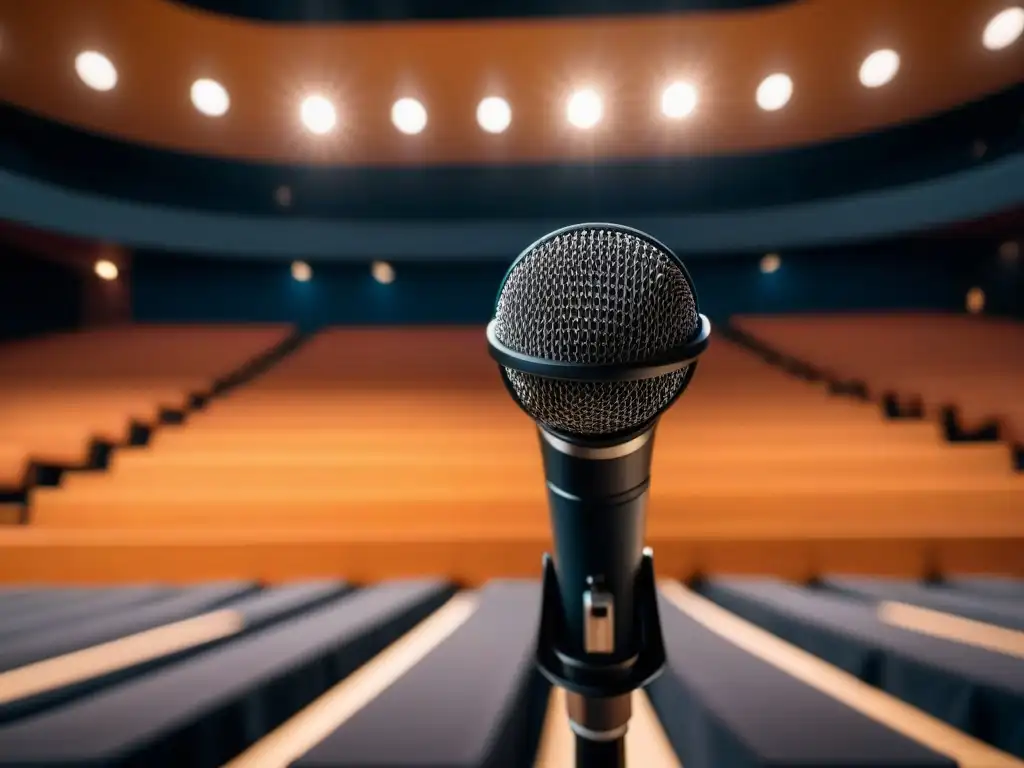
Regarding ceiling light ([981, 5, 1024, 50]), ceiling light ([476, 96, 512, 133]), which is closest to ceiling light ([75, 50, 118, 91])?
ceiling light ([476, 96, 512, 133])

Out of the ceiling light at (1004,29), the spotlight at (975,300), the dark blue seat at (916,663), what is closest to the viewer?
the dark blue seat at (916,663)

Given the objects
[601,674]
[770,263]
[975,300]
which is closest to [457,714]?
[601,674]

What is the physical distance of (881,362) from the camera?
1.77m

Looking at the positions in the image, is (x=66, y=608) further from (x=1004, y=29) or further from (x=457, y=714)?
(x=1004, y=29)

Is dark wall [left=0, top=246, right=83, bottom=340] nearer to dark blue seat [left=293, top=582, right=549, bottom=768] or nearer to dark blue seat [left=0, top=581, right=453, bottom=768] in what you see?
dark blue seat [left=0, top=581, right=453, bottom=768]

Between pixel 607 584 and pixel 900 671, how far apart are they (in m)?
0.29

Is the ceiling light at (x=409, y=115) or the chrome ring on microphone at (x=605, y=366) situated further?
the ceiling light at (x=409, y=115)

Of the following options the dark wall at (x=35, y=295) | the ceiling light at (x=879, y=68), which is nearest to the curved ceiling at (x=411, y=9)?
the ceiling light at (x=879, y=68)

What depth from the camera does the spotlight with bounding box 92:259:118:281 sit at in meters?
2.67

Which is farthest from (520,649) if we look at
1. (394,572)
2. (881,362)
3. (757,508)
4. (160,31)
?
(160,31)

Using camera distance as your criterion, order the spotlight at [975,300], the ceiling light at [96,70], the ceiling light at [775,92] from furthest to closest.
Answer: the spotlight at [975,300] < the ceiling light at [775,92] < the ceiling light at [96,70]

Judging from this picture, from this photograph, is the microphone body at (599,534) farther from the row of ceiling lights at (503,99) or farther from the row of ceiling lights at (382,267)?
the row of ceiling lights at (382,267)

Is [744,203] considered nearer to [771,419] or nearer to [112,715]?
[771,419]

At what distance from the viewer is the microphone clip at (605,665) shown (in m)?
0.18
